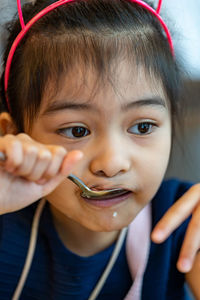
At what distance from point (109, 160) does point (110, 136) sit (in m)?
0.05

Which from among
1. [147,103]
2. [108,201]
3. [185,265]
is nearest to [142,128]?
[147,103]

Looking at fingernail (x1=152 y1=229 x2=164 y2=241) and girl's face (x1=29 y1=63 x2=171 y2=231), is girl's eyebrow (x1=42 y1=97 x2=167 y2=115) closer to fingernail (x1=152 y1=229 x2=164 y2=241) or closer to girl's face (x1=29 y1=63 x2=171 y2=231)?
girl's face (x1=29 y1=63 x2=171 y2=231)

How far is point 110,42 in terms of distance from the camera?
0.71 metres

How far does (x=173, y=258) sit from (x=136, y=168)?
0.92 ft

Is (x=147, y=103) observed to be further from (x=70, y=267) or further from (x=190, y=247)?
(x=70, y=267)

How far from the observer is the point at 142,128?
0.76m

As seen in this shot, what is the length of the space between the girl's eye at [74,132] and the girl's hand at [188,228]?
205 mm

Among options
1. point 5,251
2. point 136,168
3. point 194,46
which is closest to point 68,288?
point 5,251

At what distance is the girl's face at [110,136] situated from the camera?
69cm

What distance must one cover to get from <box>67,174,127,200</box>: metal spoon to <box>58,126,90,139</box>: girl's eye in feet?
0.29

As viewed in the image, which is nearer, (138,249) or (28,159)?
(28,159)

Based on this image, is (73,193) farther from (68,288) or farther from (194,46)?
(194,46)

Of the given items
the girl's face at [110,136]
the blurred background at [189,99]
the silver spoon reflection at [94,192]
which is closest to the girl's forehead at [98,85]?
the girl's face at [110,136]

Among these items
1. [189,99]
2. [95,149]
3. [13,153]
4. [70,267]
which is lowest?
[70,267]
